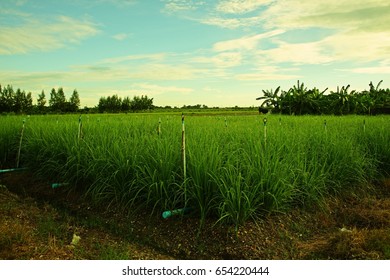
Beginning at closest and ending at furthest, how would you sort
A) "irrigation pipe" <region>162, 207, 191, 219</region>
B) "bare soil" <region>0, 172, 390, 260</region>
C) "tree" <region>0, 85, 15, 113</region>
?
"bare soil" <region>0, 172, 390, 260</region>
"irrigation pipe" <region>162, 207, 191, 219</region>
"tree" <region>0, 85, 15, 113</region>

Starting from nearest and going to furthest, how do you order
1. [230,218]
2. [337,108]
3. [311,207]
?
[230,218] < [311,207] < [337,108]

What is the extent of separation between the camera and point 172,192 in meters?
3.86

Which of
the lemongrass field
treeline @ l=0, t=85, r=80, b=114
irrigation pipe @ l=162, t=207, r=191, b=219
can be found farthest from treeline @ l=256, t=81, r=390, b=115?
treeline @ l=0, t=85, r=80, b=114

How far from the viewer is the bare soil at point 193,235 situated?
3.09 metres

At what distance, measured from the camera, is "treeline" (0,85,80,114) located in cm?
2640

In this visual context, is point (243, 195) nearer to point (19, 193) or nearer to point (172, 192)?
point (172, 192)

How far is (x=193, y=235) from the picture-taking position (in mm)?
3344

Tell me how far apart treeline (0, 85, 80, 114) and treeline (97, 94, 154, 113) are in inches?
132

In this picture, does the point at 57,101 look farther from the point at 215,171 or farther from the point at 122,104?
the point at 215,171

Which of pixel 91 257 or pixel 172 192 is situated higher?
pixel 172 192

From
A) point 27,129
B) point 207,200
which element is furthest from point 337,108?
point 207,200

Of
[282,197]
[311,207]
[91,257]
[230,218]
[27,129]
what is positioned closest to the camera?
[91,257]

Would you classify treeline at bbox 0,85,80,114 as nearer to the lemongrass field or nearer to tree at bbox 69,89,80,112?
tree at bbox 69,89,80,112

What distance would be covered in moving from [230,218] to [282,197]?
0.67m
